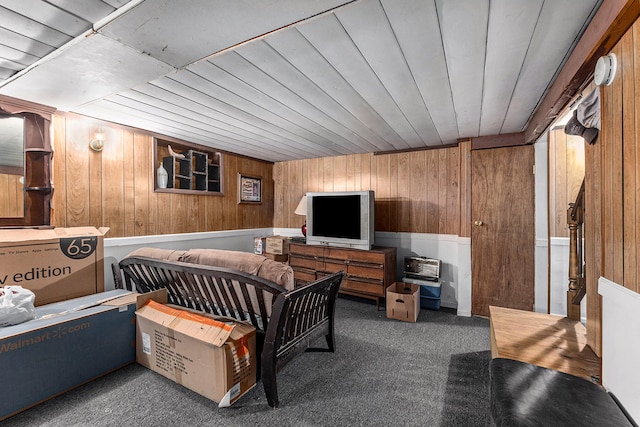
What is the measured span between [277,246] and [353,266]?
128cm

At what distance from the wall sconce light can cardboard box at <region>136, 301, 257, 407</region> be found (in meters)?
1.70

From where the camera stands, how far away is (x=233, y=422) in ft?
5.24

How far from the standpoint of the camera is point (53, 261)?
7.16 feet

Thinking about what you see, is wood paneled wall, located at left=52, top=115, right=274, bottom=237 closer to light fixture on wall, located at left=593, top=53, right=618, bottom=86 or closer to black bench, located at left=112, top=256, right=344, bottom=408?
black bench, located at left=112, top=256, right=344, bottom=408

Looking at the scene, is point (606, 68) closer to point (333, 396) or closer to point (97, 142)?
point (333, 396)

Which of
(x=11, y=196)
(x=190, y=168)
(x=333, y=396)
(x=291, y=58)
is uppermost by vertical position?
(x=291, y=58)

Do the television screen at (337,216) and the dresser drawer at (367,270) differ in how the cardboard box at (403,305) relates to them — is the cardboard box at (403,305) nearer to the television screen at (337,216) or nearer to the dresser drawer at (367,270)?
the dresser drawer at (367,270)

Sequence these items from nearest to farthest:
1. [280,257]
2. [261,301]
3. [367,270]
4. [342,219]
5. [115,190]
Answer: [261,301], [115,190], [367,270], [342,219], [280,257]

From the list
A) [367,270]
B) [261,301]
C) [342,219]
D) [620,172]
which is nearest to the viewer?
[620,172]

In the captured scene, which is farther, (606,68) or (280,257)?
(280,257)

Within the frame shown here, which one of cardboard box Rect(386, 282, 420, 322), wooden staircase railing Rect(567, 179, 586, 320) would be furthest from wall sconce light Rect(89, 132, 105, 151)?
wooden staircase railing Rect(567, 179, 586, 320)

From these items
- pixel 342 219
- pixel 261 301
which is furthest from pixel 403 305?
pixel 261 301

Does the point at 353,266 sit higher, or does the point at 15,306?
the point at 15,306

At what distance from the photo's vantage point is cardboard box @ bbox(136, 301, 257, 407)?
1.69 metres
